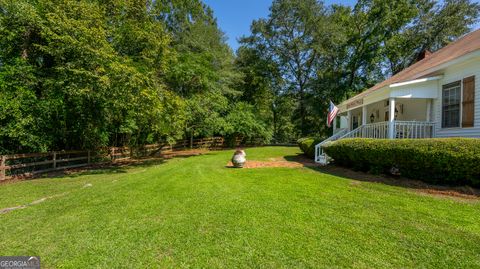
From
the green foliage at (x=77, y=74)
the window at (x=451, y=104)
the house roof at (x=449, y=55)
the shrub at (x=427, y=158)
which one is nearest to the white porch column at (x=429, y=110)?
the window at (x=451, y=104)

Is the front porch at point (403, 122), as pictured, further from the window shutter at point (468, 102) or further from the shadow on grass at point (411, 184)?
the shadow on grass at point (411, 184)

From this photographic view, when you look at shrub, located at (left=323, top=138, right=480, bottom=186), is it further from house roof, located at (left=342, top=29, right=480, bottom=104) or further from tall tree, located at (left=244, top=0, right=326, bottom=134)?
tall tree, located at (left=244, top=0, right=326, bottom=134)

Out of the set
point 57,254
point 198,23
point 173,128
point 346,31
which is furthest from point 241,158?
point 346,31

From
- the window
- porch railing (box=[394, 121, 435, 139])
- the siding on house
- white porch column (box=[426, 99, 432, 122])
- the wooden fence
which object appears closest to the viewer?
the siding on house

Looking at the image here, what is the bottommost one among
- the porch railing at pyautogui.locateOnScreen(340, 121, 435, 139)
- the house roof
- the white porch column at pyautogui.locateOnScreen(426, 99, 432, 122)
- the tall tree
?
the porch railing at pyautogui.locateOnScreen(340, 121, 435, 139)

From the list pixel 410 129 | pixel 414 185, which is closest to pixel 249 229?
pixel 414 185

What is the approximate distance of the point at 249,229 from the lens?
3850 mm

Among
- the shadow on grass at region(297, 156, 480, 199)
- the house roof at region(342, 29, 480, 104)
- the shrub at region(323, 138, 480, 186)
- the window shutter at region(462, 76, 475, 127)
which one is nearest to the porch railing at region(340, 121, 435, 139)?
the window shutter at region(462, 76, 475, 127)

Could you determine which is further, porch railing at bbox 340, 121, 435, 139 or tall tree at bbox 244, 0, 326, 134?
tall tree at bbox 244, 0, 326, 134

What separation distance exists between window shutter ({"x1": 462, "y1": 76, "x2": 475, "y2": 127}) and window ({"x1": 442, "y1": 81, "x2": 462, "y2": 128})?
0.89ft

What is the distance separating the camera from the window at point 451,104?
8.16m

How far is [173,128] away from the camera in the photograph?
13.9 meters

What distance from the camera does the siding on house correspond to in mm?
7380

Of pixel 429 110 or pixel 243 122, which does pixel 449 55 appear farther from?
pixel 243 122
